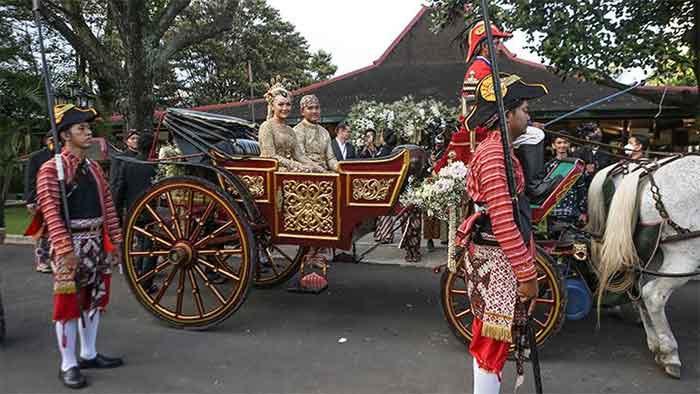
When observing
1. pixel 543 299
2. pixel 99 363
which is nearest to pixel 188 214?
pixel 99 363

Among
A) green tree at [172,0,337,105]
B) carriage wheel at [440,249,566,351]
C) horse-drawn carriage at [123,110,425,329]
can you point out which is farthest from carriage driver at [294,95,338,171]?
green tree at [172,0,337,105]

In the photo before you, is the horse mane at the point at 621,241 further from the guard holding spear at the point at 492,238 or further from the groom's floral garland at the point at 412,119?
the groom's floral garland at the point at 412,119

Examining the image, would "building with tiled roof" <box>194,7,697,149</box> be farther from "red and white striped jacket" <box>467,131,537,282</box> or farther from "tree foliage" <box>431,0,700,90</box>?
"red and white striped jacket" <box>467,131,537,282</box>

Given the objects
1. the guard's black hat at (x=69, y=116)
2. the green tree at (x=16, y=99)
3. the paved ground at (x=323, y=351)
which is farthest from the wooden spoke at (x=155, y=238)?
the green tree at (x=16, y=99)

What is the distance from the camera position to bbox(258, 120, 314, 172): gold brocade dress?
4156 millimetres

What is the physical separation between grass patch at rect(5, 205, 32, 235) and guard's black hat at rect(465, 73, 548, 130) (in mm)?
9047

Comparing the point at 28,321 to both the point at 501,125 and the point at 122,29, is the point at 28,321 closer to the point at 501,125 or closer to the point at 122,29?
Result: the point at 501,125

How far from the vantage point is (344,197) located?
393cm

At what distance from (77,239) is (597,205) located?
12.1 feet

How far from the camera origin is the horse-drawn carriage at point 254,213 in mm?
3684

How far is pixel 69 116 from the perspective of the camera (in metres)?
3.23

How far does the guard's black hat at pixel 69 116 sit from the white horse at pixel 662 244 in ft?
11.9

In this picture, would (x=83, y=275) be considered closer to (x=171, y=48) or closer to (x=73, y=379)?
(x=73, y=379)

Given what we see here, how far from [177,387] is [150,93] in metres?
7.11
